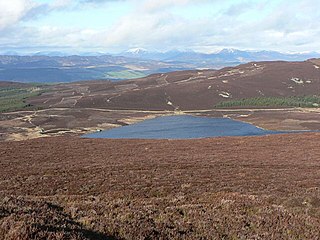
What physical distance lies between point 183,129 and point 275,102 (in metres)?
77.3

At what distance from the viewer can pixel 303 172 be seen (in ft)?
86.7

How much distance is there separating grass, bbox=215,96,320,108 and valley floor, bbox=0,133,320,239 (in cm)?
13441

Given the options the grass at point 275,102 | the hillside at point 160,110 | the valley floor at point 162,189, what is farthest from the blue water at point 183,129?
the valley floor at point 162,189

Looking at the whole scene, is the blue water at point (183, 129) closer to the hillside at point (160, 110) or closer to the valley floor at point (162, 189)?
the hillside at point (160, 110)

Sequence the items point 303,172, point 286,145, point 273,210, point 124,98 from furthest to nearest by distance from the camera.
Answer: point 124,98
point 286,145
point 303,172
point 273,210

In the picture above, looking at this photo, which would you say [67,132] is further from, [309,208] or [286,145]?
[309,208]

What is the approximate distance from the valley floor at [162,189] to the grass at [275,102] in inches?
5292

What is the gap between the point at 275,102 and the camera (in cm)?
17900

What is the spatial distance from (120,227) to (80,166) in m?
19.0

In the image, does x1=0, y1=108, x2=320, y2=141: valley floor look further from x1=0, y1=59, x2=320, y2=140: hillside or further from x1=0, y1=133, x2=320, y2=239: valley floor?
x1=0, y1=133, x2=320, y2=239: valley floor

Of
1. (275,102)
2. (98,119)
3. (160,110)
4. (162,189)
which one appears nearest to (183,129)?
(98,119)

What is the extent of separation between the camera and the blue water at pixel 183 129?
108688 millimetres

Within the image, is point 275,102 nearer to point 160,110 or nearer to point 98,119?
point 160,110

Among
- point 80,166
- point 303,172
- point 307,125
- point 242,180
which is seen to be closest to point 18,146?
point 80,166
